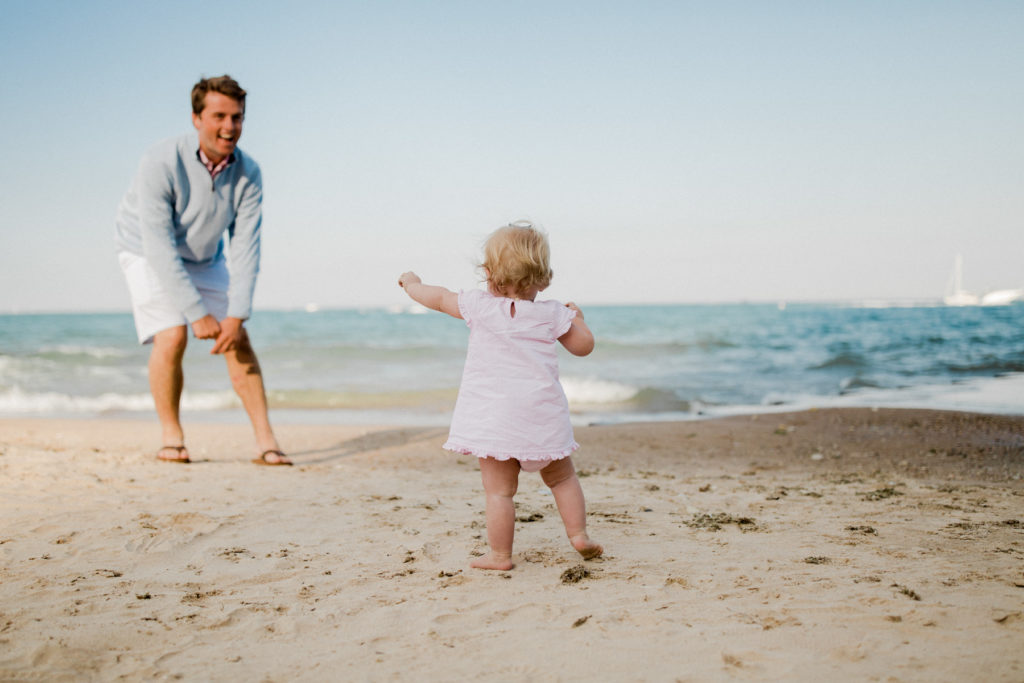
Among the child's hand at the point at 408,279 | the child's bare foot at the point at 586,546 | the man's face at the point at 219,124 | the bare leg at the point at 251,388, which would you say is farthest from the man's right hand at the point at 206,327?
the child's bare foot at the point at 586,546

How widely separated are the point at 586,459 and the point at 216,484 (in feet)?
8.31

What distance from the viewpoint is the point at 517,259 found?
2.55 m

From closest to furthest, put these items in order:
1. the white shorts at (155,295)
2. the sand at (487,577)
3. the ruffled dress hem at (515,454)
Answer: the sand at (487,577), the ruffled dress hem at (515,454), the white shorts at (155,295)

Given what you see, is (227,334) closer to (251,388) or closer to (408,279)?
(251,388)

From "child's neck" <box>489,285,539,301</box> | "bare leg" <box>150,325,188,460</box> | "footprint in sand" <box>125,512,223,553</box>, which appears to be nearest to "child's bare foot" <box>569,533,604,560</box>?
"child's neck" <box>489,285,539,301</box>

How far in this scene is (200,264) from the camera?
4703 mm

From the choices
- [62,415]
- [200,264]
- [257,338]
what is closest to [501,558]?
[200,264]

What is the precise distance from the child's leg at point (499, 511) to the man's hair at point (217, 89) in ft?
9.72

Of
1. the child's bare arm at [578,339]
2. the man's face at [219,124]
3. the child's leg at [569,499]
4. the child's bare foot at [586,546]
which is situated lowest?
the child's bare foot at [586,546]

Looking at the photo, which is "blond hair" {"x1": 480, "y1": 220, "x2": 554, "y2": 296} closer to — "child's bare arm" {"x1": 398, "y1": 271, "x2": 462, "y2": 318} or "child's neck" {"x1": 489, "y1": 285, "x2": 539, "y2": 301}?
"child's neck" {"x1": 489, "y1": 285, "x2": 539, "y2": 301}

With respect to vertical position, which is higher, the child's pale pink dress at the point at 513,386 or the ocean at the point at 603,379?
the child's pale pink dress at the point at 513,386

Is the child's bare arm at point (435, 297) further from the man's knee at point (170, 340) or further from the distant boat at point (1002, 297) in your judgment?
the distant boat at point (1002, 297)

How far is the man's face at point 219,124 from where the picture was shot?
4270mm

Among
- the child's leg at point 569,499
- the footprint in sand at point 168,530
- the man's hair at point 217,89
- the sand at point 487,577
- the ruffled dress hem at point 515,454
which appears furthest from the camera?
the man's hair at point 217,89
